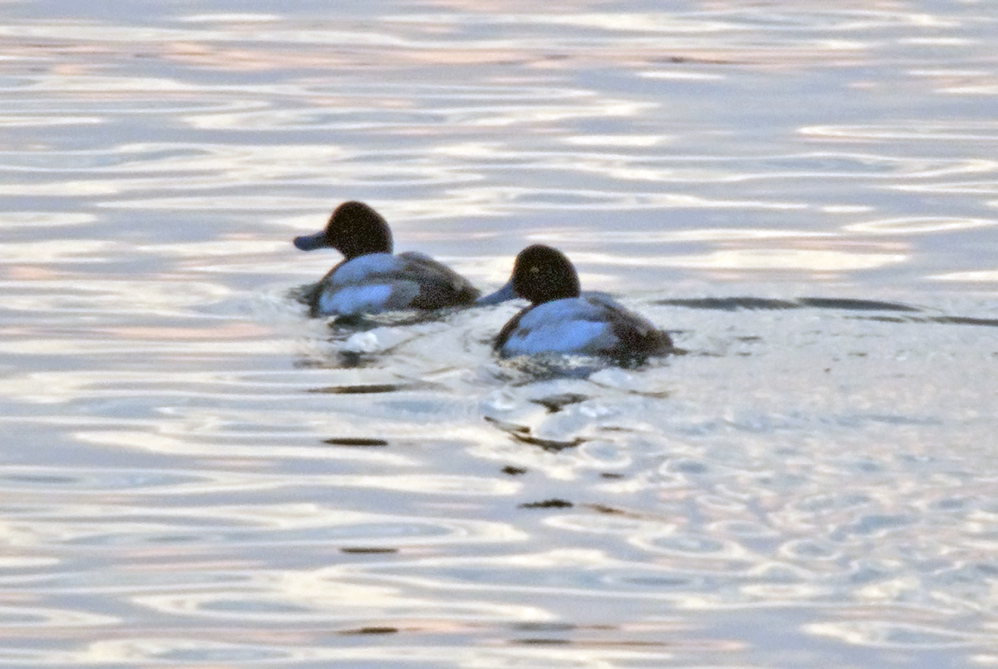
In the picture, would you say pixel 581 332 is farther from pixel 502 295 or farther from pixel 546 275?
pixel 502 295

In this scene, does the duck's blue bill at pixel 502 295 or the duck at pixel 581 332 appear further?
the duck's blue bill at pixel 502 295

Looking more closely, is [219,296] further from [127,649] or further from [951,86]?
[951,86]

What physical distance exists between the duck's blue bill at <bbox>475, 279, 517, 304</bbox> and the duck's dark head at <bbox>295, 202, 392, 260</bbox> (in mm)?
1704

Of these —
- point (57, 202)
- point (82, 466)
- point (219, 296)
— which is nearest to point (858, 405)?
point (82, 466)

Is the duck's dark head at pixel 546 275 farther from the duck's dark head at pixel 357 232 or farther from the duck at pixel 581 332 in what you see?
the duck's dark head at pixel 357 232

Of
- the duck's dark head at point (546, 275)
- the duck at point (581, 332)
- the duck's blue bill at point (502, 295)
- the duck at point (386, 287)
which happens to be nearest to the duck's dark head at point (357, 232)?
the duck at point (386, 287)

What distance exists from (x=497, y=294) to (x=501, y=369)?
1.93 m

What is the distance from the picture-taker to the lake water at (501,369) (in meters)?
8.32

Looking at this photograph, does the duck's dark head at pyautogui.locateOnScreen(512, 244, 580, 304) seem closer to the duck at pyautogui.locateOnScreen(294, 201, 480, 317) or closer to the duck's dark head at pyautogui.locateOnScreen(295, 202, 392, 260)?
the duck at pyautogui.locateOnScreen(294, 201, 480, 317)

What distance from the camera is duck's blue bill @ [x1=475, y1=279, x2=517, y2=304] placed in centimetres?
1399

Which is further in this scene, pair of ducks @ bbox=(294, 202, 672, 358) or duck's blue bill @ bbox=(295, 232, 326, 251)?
duck's blue bill @ bbox=(295, 232, 326, 251)

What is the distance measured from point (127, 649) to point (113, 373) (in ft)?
14.7

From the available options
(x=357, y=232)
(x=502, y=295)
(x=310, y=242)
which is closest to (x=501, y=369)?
(x=502, y=295)

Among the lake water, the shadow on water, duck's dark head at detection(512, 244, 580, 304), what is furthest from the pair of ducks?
the shadow on water
